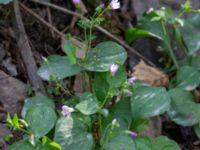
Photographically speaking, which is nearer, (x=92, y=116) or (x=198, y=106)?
(x=92, y=116)

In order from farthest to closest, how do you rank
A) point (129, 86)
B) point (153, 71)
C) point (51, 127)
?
point (153, 71)
point (129, 86)
point (51, 127)

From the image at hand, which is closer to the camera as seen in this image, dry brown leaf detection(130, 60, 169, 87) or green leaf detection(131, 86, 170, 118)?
green leaf detection(131, 86, 170, 118)

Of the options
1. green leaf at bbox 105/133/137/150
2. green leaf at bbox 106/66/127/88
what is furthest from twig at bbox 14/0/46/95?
green leaf at bbox 105/133/137/150

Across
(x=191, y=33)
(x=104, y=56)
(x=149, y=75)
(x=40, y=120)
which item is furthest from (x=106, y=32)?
(x=40, y=120)

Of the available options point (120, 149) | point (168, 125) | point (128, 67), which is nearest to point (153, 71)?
point (128, 67)

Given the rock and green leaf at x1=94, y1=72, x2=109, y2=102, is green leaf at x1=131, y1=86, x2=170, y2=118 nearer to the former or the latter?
green leaf at x1=94, y1=72, x2=109, y2=102

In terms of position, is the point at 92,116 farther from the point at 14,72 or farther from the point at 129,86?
the point at 14,72

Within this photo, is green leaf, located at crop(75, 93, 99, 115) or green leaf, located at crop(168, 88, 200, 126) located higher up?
green leaf, located at crop(75, 93, 99, 115)

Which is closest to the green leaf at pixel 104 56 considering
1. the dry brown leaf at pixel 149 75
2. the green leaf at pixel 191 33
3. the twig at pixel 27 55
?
the twig at pixel 27 55
